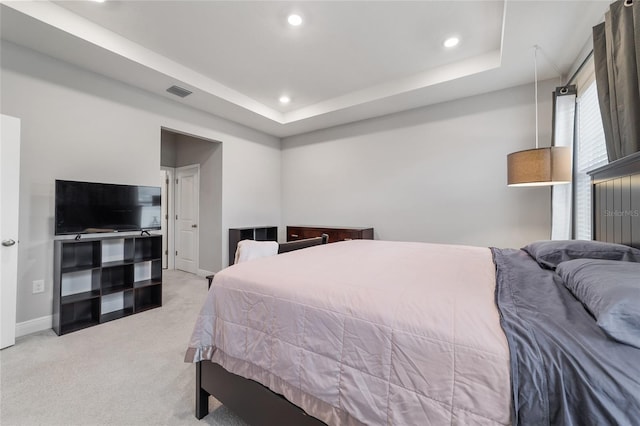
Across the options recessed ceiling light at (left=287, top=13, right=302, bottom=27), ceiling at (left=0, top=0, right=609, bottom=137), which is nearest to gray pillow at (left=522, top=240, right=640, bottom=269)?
ceiling at (left=0, top=0, right=609, bottom=137)

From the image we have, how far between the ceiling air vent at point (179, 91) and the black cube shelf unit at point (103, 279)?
6.41 feet

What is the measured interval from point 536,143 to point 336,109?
107 inches

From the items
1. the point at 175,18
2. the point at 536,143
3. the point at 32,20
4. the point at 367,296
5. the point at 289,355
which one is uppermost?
the point at 175,18

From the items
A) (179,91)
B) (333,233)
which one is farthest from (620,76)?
(179,91)

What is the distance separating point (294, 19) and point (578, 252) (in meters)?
2.91

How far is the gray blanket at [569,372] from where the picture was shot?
0.63 meters

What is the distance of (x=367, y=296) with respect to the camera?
109cm

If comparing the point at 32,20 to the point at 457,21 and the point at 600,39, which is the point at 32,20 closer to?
the point at 457,21

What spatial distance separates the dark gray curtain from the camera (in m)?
1.56

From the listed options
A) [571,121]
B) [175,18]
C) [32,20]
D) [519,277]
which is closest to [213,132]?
[175,18]

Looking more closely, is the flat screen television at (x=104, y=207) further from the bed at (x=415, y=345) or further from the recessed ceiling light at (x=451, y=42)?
the recessed ceiling light at (x=451, y=42)

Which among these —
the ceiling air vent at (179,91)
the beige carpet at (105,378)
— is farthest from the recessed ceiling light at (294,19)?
the beige carpet at (105,378)

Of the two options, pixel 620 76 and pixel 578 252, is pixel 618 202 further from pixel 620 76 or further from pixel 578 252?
pixel 620 76

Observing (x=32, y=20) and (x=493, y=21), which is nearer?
(x=32, y=20)
